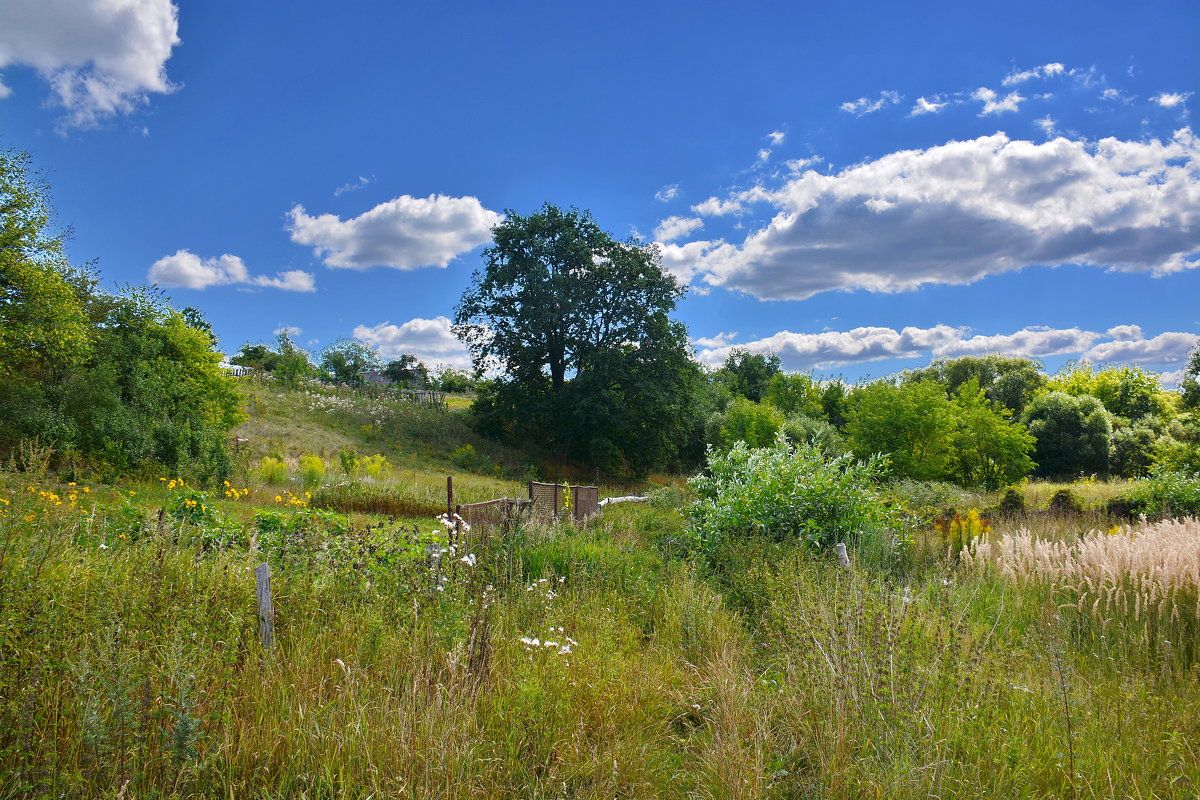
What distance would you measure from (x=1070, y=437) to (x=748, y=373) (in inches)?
1129

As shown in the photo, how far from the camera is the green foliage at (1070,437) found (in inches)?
1230

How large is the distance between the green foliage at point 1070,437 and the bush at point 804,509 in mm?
29978

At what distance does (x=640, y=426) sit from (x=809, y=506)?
21.5m

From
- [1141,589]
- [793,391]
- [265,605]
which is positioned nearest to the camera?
[265,605]

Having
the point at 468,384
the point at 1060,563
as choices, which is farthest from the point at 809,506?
the point at 468,384

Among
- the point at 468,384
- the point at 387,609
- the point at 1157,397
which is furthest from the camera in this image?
the point at 468,384

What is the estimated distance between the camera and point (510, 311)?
2894 centimetres

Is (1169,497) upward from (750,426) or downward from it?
downward

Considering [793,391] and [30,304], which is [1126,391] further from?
[30,304]

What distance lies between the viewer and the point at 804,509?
7.30 metres

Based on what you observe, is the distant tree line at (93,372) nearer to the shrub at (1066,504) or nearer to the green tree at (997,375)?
the shrub at (1066,504)

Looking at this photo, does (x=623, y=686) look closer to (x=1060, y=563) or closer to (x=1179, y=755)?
(x=1179, y=755)

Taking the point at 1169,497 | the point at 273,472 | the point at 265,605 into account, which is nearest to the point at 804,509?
the point at 265,605

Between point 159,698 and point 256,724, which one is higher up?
point 159,698
